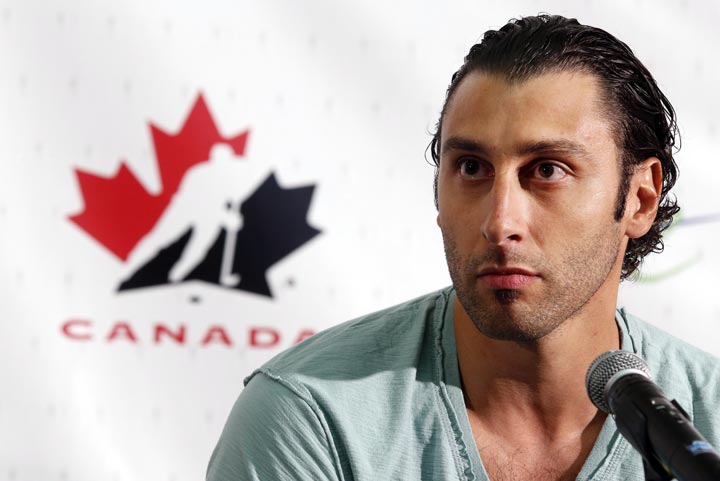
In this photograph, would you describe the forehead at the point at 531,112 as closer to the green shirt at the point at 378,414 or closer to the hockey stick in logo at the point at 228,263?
the green shirt at the point at 378,414

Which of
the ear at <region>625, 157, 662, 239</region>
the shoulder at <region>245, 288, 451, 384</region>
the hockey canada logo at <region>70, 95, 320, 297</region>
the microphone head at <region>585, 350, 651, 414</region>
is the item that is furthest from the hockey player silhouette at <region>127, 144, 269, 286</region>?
the microphone head at <region>585, 350, 651, 414</region>

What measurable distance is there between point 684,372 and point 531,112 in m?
0.58

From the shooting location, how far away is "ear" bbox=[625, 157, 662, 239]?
6.55 ft

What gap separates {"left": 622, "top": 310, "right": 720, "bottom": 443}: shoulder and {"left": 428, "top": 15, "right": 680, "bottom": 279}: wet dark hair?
→ 28cm

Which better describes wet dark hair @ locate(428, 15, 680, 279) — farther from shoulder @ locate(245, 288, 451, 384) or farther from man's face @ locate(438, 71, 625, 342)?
shoulder @ locate(245, 288, 451, 384)

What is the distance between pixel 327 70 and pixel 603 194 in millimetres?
1142

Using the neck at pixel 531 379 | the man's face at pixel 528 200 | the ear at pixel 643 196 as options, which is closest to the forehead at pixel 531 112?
the man's face at pixel 528 200

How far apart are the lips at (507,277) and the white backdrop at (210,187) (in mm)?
1062

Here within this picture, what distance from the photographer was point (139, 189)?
275cm

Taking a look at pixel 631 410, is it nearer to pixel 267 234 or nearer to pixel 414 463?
pixel 414 463

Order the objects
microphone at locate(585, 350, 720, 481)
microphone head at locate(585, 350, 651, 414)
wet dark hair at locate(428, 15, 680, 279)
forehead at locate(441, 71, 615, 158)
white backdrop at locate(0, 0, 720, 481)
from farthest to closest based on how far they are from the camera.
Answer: white backdrop at locate(0, 0, 720, 481) → wet dark hair at locate(428, 15, 680, 279) → forehead at locate(441, 71, 615, 158) → microphone head at locate(585, 350, 651, 414) → microphone at locate(585, 350, 720, 481)

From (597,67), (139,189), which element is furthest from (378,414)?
(139,189)

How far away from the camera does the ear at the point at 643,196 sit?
6.55 feet

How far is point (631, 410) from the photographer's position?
1132mm
